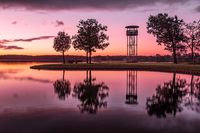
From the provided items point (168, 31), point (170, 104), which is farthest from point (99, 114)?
point (168, 31)

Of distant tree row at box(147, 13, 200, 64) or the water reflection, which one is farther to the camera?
distant tree row at box(147, 13, 200, 64)

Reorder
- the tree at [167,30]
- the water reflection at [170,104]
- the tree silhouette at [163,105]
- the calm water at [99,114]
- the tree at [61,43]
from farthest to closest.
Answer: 1. the tree at [61,43]
2. the tree at [167,30]
3. the water reflection at [170,104]
4. the tree silhouette at [163,105]
5. the calm water at [99,114]

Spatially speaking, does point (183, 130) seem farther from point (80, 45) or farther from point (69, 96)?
point (80, 45)

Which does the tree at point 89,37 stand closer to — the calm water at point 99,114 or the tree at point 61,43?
the tree at point 61,43

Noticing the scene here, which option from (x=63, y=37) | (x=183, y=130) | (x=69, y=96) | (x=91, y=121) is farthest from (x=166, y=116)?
(x=63, y=37)

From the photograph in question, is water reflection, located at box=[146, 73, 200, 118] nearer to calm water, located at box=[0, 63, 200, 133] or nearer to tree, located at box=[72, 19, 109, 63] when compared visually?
calm water, located at box=[0, 63, 200, 133]

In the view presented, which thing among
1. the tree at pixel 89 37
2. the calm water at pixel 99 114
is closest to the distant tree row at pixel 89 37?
the tree at pixel 89 37

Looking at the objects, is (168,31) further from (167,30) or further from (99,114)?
(99,114)

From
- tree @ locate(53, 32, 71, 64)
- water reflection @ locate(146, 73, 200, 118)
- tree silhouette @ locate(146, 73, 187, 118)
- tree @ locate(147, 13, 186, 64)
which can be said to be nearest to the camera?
tree silhouette @ locate(146, 73, 187, 118)

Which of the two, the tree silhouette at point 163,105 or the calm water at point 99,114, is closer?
the calm water at point 99,114

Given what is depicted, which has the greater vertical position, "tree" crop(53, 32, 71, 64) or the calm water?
"tree" crop(53, 32, 71, 64)

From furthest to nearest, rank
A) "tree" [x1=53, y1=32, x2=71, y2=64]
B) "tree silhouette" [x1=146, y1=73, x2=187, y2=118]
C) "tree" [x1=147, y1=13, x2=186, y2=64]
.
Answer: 1. "tree" [x1=53, y1=32, x2=71, y2=64]
2. "tree" [x1=147, y1=13, x2=186, y2=64]
3. "tree silhouette" [x1=146, y1=73, x2=187, y2=118]

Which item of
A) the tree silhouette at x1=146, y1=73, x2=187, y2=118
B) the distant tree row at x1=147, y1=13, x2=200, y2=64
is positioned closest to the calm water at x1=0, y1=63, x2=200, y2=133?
the tree silhouette at x1=146, y1=73, x2=187, y2=118

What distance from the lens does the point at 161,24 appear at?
93312 millimetres
